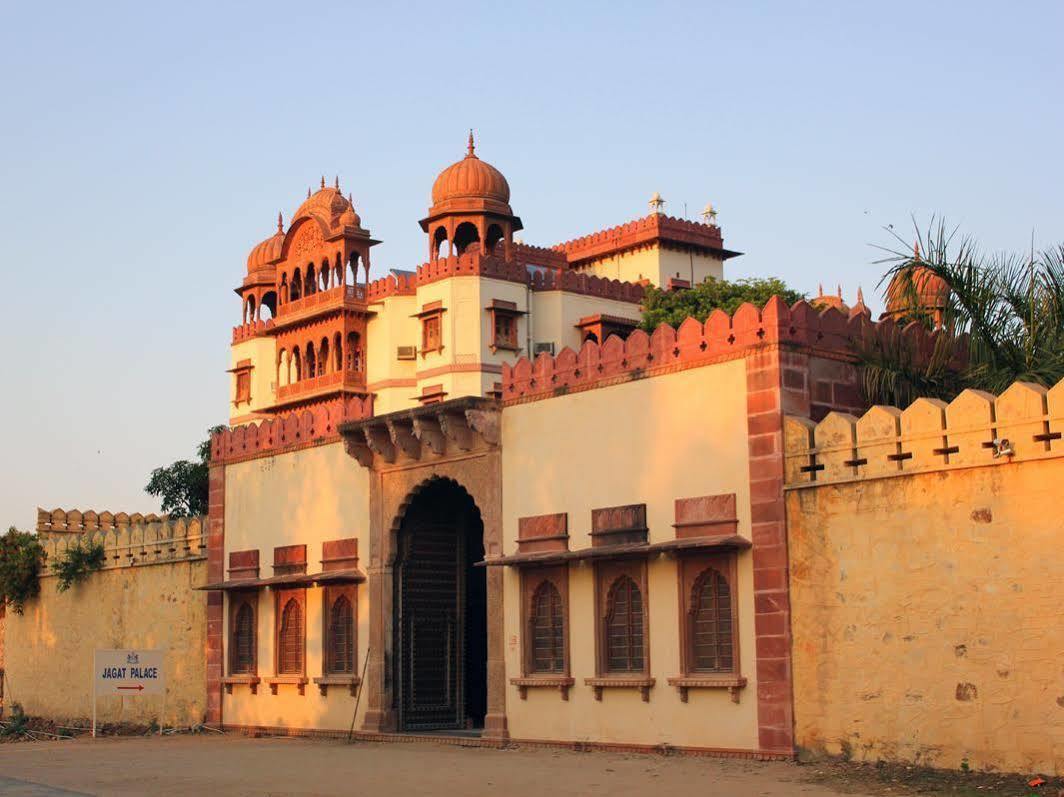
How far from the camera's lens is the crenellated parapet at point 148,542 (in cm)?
2573

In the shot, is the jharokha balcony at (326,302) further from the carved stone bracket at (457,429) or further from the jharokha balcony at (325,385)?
the carved stone bracket at (457,429)

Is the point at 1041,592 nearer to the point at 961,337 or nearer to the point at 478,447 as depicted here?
the point at 961,337

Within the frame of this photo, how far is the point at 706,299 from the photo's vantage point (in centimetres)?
4616

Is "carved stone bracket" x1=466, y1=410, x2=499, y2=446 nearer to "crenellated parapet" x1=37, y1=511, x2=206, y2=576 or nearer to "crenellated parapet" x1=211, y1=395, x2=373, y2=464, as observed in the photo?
"crenellated parapet" x1=211, y1=395, x2=373, y2=464

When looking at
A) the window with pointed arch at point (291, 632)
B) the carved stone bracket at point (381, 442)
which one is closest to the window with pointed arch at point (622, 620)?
the carved stone bracket at point (381, 442)

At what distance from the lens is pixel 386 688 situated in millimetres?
21109

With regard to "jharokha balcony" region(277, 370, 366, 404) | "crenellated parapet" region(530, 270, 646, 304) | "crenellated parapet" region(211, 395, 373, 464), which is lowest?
"crenellated parapet" region(211, 395, 373, 464)

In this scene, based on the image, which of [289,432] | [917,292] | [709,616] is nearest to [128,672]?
[289,432]

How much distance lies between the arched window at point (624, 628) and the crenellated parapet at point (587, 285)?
31.4 meters

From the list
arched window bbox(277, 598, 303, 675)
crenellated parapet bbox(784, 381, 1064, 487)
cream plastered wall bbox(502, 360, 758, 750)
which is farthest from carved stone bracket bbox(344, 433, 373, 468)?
crenellated parapet bbox(784, 381, 1064, 487)

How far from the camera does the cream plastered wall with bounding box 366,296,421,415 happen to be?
49.8 m

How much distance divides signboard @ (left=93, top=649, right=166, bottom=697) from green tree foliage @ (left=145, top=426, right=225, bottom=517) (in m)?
31.1

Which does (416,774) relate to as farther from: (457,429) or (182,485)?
(182,485)

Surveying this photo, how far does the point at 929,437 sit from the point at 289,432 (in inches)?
471
